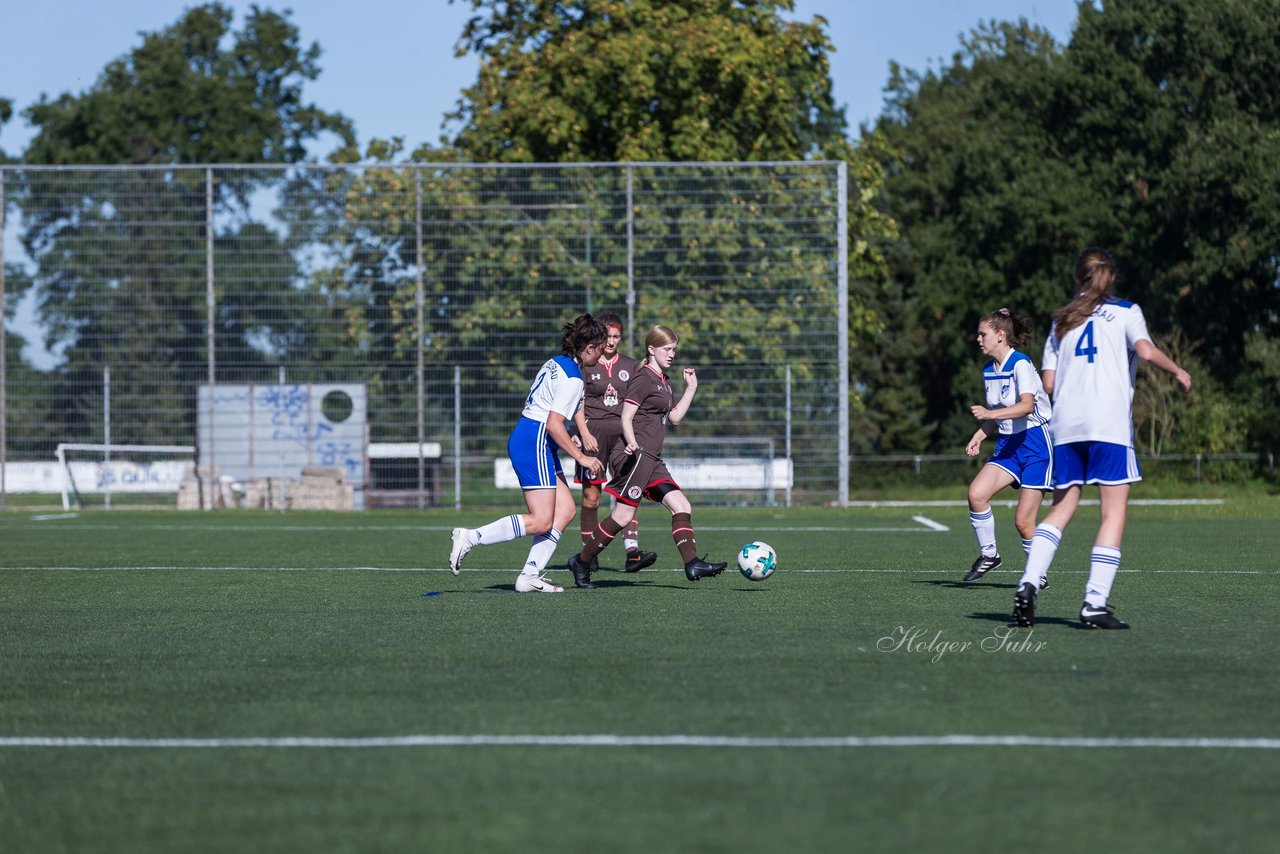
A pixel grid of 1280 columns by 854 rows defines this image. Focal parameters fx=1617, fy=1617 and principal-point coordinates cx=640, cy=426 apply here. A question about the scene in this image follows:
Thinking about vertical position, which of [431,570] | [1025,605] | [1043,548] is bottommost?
[431,570]

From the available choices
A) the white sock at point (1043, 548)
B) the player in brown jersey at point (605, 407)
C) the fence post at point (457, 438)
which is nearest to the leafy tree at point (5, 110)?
the fence post at point (457, 438)

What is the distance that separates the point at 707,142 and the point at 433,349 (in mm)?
8949

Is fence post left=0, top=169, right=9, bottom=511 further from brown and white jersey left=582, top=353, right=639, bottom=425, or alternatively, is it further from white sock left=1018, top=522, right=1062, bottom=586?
white sock left=1018, top=522, right=1062, bottom=586

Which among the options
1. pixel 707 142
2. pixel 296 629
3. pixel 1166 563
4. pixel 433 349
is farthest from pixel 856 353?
pixel 296 629

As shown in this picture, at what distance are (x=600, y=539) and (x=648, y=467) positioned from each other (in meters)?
0.64

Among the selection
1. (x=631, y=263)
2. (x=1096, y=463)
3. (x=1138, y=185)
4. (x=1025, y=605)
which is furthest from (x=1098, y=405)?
(x=1138, y=185)

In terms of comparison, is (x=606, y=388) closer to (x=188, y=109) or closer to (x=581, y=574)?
(x=581, y=574)

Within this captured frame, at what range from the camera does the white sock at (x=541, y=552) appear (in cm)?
1032

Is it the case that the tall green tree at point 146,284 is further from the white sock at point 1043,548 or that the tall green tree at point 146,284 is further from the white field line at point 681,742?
the white field line at point 681,742

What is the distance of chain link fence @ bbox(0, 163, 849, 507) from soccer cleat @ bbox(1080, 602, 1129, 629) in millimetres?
16762

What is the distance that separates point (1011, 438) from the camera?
11.3 m

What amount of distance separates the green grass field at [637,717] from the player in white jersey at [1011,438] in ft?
2.09

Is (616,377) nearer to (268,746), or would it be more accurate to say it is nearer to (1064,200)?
(268,746)

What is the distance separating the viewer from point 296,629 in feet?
27.1
